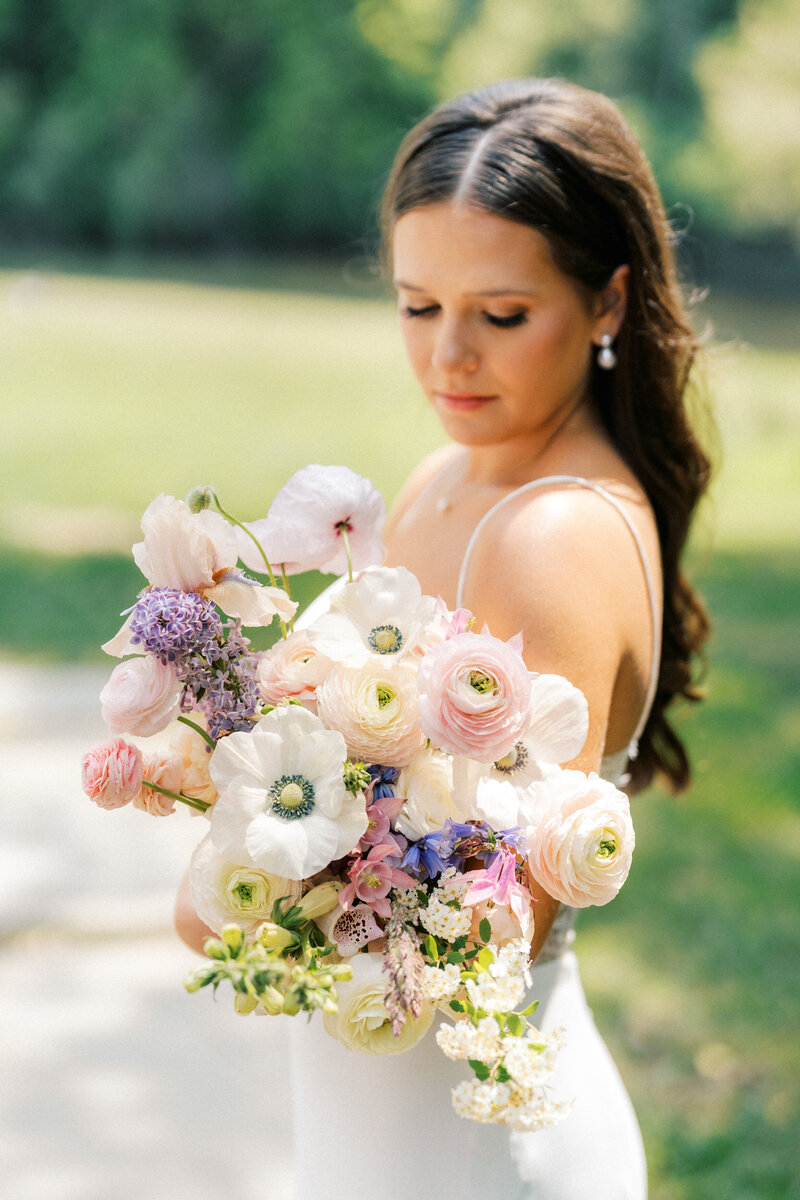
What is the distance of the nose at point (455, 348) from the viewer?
1.75 meters

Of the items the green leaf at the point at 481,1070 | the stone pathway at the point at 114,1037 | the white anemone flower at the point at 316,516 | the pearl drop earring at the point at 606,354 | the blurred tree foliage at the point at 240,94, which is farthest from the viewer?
the blurred tree foliage at the point at 240,94

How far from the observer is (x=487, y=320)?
69.1 inches

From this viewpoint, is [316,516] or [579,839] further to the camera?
[316,516]

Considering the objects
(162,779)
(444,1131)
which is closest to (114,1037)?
(444,1131)

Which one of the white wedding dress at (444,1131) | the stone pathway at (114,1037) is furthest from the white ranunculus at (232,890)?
the stone pathway at (114,1037)

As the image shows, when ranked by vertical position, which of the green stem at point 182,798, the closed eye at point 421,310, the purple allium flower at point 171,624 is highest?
the closed eye at point 421,310

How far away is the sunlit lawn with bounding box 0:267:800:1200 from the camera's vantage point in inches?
137

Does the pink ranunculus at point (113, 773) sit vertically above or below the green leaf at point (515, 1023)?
above

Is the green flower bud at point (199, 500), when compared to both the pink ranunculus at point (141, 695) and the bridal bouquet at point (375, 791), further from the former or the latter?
the pink ranunculus at point (141, 695)

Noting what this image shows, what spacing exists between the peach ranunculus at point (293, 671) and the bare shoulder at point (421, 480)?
86 cm

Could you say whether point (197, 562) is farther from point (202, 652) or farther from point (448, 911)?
point (448, 911)

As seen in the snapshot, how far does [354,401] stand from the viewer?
16.4m

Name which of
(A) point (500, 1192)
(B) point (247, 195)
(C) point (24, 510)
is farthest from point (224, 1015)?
(B) point (247, 195)

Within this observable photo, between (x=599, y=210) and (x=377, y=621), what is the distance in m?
0.87
